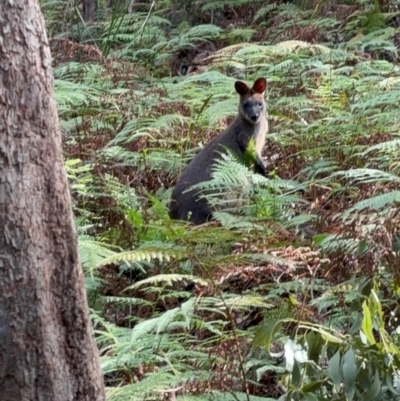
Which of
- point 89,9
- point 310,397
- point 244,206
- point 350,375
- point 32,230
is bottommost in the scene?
point 244,206

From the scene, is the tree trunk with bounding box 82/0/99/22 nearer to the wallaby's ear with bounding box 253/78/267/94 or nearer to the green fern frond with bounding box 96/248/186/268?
the wallaby's ear with bounding box 253/78/267/94

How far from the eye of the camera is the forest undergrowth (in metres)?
3.29

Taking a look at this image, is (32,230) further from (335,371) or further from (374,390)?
(374,390)

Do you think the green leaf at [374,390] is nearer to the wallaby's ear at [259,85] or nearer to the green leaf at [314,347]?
the green leaf at [314,347]

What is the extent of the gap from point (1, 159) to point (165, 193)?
4222mm

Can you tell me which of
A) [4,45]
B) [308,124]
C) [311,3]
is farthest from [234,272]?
[311,3]

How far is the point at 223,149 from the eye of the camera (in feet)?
23.1

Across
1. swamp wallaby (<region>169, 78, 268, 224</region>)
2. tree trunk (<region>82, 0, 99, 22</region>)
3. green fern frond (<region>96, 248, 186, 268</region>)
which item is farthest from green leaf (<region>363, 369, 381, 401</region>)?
tree trunk (<region>82, 0, 99, 22</region>)

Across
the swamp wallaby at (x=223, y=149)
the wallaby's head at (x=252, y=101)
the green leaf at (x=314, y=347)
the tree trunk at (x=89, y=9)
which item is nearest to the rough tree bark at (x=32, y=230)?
the green leaf at (x=314, y=347)

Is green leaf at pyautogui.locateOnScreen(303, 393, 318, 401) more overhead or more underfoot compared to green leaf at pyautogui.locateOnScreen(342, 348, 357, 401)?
more underfoot

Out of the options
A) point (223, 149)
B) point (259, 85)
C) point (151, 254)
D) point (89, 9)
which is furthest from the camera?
point (89, 9)

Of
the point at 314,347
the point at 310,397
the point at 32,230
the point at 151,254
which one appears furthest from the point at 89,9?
the point at 310,397

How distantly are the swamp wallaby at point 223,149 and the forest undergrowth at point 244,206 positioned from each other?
0.18 meters

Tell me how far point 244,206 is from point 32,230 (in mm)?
2752
